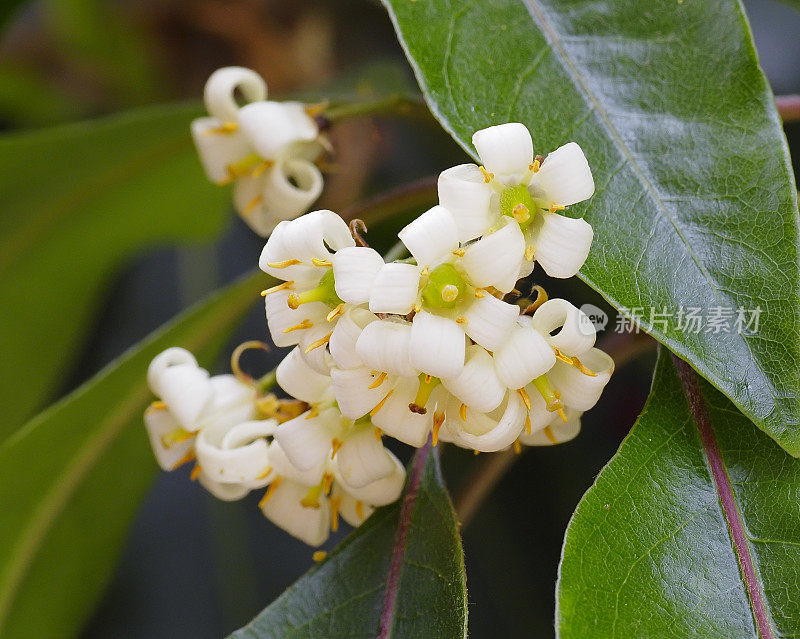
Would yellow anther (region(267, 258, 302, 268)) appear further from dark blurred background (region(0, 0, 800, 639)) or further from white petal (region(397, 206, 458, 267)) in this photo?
dark blurred background (region(0, 0, 800, 639))

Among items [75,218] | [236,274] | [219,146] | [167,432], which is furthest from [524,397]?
[236,274]

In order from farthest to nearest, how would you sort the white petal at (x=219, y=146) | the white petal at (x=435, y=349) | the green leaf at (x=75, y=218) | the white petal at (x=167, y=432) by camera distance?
the green leaf at (x=75, y=218)
the white petal at (x=219, y=146)
the white petal at (x=167, y=432)
the white petal at (x=435, y=349)

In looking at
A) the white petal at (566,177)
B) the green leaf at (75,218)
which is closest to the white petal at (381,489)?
the white petal at (566,177)

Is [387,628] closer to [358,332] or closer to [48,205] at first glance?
[358,332]

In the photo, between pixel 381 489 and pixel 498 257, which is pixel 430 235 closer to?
pixel 498 257

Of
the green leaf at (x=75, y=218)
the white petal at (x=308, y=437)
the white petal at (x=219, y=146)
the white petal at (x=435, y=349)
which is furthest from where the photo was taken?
the green leaf at (x=75, y=218)

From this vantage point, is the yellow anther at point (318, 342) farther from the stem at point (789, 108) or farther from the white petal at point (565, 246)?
the stem at point (789, 108)
